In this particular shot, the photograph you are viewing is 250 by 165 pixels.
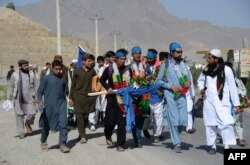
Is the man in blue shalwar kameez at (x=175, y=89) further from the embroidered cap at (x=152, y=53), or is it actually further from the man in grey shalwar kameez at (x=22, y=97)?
the man in grey shalwar kameez at (x=22, y=97)

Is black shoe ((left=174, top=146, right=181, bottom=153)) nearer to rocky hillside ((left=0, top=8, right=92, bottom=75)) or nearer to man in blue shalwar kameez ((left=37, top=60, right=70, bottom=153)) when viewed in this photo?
man in blue shalwar kameez ((left=37, top=60, right=70, bottom=153))

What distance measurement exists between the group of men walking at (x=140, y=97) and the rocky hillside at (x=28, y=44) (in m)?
73.5

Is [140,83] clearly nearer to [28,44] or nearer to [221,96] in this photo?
[221,96]

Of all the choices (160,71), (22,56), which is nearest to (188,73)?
(160,71)

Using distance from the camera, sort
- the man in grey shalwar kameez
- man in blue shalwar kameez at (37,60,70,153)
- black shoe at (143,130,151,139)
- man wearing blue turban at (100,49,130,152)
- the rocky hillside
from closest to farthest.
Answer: man wearing blue turban at (100,49,130,152) → man in blue shalwar kameez at (37,60,70,153) → black shoe at (143,130,151,139) → the man in grey shalwar kameez → the rocky hillside

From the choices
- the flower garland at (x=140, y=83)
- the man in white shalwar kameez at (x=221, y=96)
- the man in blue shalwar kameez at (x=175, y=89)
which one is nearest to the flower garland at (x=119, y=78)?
the flower garland at (x=140, y=83)

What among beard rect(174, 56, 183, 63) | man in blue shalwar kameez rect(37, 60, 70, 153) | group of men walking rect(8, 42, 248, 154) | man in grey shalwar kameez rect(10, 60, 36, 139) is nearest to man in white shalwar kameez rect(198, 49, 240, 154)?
group of men walking rect(8, 42, 248, 154)

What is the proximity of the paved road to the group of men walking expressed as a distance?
0.79 ft

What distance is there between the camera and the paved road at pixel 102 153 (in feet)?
29.6

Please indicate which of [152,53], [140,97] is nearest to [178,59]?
[140,97]

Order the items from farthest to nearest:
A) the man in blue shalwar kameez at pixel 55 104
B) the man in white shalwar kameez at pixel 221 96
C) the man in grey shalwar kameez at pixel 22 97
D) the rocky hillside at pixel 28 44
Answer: the rocky hillside at pixel 28 44 → the man in grey shalwar kameez at pixel 22 97 → the man in blue shalwar kameez at pixel 55 104 → the man in white shalwar kameez at pixel 221 96

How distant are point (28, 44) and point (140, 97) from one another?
99851mm

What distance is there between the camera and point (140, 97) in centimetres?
1018

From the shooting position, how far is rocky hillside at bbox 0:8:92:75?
98.9 m
